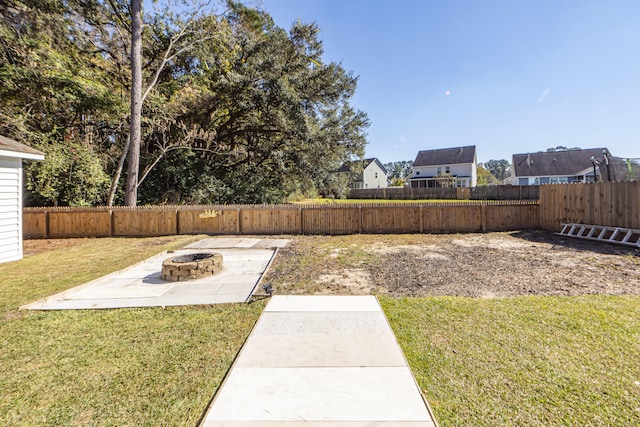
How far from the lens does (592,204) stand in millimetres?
9578

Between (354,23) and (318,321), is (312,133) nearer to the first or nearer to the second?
(354,23)

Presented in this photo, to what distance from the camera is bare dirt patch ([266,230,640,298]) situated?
194 inches

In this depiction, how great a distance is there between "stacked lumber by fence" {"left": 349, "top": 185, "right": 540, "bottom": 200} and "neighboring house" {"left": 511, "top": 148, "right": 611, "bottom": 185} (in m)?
8.59

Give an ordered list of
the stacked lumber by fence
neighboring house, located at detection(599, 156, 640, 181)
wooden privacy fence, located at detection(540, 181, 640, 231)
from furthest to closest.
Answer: the stacked lumber by fence → neighboring house, located at detection(599, 156, 640, 181) → wooden privacy fence, located at detection(540, 181, 640, 231)

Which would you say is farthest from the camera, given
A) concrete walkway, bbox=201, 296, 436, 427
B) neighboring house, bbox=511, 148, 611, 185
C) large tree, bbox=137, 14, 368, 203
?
neighboring house, bbox=511, 148, 611, 185

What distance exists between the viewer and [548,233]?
34.8 ft

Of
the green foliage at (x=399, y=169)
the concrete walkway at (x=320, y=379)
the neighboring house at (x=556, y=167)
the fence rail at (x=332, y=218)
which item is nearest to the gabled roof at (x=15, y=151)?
the fence rail at (x=332, y=218)

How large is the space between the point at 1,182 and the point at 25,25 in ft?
25.3

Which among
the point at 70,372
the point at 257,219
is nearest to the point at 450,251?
the point at 257,219

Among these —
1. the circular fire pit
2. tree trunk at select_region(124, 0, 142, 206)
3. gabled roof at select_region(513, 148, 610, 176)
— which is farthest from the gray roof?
gabled roof at select_region(513, 148, 610, 176)

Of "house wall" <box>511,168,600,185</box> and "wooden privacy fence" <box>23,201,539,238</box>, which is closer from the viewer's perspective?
"wooden privacy fence" <box>23,201,539,238</box>

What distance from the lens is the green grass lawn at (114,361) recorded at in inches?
83.0

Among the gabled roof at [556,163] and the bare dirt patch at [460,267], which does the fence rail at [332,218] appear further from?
the gabled roof at [556,163]

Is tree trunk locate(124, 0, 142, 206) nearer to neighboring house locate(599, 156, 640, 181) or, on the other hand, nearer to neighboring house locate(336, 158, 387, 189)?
neighboring house locate(599, 156, 640, 181)
